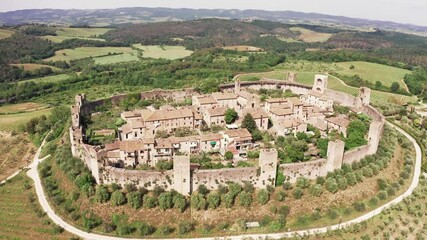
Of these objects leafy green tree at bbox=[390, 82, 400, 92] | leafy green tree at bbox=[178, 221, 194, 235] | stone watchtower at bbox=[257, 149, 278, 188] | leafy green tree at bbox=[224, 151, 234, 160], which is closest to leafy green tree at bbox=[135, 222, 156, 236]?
leafy green tree at bbox=[178, 221, 194, 235]

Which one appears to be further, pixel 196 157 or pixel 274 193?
pixel 196 157

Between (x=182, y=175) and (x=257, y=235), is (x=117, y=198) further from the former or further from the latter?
(x=257, y=235)

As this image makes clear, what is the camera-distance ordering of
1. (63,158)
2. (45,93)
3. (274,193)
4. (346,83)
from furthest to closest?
(45,93) → (346,83) → (63,158) → (274,193)

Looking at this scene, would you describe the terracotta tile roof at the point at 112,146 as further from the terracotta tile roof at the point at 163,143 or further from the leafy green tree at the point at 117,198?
the leafy green tree at the point at 117,198

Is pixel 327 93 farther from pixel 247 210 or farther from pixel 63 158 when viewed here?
pixel 63 158

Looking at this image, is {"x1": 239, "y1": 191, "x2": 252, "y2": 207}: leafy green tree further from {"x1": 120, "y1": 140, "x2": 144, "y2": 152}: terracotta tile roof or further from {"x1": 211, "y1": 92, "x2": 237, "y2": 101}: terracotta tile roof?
{"x1": 211, "y1": 92, "x2": 237, "y2": 101}: terracotta tile roof

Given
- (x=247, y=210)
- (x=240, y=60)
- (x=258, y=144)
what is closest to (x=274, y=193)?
(x=247, y=210)

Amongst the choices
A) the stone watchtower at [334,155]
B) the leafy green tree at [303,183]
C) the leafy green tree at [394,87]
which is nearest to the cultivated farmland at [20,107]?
the leafy green tree at [303,183]
